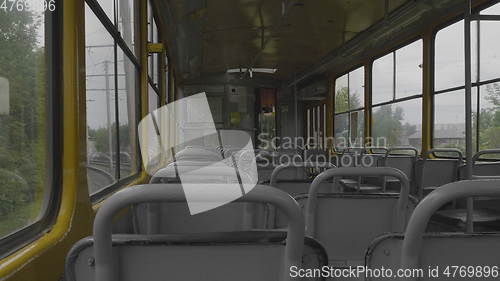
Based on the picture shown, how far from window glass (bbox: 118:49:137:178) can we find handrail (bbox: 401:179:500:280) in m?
2.36

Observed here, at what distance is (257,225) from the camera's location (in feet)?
5.38

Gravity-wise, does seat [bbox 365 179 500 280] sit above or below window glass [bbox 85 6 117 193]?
below

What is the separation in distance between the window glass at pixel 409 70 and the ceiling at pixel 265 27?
0.80 meters

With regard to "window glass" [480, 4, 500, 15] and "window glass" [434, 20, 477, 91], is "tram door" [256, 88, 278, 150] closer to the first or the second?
"window glass" [434, 20, 477, 91]

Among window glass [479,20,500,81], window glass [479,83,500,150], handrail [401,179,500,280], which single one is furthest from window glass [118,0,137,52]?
window glass [479,83,500,150]

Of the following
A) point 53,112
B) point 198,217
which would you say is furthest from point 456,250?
point 53,112

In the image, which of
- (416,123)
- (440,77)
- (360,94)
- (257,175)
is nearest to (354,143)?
(360,94)

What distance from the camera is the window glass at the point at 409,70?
21.3 feet

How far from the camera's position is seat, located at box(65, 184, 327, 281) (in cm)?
77

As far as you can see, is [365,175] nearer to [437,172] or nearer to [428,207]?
[428,207]

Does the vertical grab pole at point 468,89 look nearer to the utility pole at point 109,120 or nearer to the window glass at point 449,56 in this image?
the utility pole at point 109,120

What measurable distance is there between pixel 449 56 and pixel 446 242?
5554mm

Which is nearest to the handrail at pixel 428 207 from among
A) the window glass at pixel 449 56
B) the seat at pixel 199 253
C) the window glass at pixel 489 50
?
the seat at pixel 199 253

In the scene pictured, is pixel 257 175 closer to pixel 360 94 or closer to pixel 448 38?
pixel 448 38
